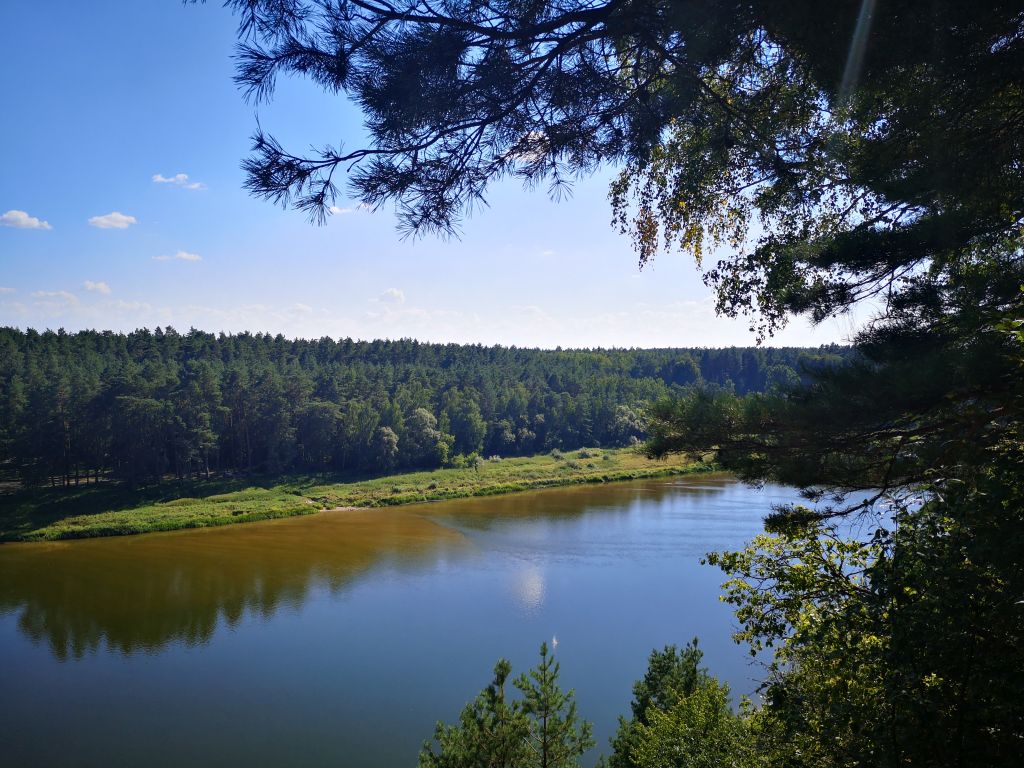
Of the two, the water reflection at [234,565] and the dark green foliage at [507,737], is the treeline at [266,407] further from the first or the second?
the dark green foliage at [507,737]

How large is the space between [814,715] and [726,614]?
45.2ft

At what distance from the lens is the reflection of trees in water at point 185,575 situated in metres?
16.4

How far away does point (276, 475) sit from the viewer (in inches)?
1667

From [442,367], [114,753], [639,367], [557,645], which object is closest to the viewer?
[114,753]

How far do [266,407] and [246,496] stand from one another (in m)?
9.77

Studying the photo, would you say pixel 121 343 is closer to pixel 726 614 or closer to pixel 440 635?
pixel 440 635

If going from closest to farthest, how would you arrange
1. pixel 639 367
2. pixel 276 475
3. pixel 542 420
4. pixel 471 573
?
pixel 471 573 < pixel 276 475 < pixel 542 420 < pixel 639 367

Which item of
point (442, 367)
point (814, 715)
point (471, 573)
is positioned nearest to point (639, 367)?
point (442, 367)

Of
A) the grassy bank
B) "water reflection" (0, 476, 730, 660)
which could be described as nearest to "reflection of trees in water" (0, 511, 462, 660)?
"water reflection" (0, 476, 730, 660)

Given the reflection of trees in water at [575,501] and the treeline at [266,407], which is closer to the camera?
the reflection of trees in water at [575,501]

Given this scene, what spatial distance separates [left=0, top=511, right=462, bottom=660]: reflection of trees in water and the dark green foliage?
1091cm

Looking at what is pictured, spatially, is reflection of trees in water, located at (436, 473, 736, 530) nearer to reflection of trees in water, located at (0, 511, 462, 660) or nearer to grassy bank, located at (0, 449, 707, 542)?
grassy bank, located at (0, 449, 707, 542)

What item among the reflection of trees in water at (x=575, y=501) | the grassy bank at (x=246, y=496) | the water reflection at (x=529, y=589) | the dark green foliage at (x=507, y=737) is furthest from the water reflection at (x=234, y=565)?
the dark green foliage at (x=507, y=737)

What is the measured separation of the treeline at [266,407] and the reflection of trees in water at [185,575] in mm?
11339
